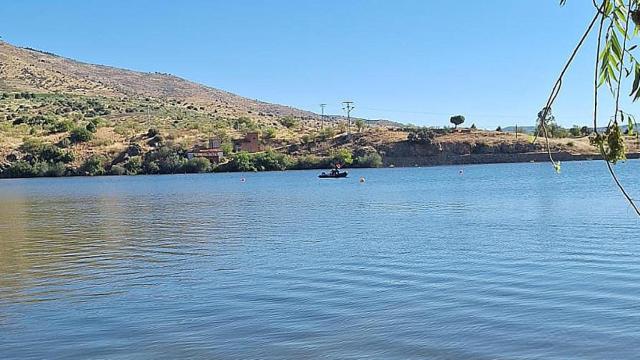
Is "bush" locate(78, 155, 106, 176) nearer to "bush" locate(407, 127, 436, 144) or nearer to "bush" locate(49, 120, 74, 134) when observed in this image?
"bush" locate(49, 120, 74, 134)

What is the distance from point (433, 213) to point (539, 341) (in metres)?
21.8

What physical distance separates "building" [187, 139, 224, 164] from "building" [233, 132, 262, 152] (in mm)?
3095

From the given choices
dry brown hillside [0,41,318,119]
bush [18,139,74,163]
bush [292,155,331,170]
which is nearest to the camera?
bush [292,155,331,170]

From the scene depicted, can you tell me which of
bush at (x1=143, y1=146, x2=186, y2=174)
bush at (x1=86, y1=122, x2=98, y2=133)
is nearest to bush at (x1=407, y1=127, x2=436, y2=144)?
bush at (x1=143, y1=146, x2=186, y2=174)

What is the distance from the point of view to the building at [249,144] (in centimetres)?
11181

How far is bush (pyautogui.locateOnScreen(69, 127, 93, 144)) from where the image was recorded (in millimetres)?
107625

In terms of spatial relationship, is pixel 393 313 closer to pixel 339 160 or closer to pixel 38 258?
pixel 38 258

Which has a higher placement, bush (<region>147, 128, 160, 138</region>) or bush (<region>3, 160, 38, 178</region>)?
bush (<region>147, 128, 160, 138</region>)

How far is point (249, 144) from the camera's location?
112188 millimetres

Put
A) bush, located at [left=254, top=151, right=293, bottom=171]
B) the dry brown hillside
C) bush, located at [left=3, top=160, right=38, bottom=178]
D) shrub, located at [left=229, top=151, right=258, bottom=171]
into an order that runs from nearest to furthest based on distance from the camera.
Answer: bush, located at [left=3, top=160, right=38, bottom=178] < shrub, located at [left=229, top=151, right=258, bottom=171] < bush, located at [left=254, top=151, right=293, bottom=171] < the dry brown hillside

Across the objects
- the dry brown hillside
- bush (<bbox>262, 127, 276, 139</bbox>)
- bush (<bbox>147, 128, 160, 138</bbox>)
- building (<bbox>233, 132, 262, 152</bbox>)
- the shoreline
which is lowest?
the shoreline

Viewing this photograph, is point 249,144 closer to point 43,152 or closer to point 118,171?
point 118,171

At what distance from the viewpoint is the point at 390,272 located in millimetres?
16453

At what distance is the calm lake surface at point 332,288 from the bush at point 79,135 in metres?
80.7
